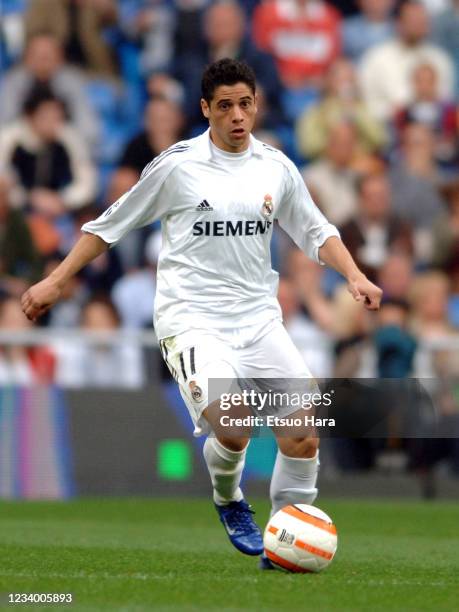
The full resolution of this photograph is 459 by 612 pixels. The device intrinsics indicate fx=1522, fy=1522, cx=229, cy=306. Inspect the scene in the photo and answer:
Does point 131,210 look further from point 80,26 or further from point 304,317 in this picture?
point 80,26

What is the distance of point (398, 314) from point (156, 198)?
6.84 meters

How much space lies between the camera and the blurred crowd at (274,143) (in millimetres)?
14086

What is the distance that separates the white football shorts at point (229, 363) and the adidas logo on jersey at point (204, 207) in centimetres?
59

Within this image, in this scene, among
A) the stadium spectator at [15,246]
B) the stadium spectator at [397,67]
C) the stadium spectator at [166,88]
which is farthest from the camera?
the stadium spectator at [397,67]

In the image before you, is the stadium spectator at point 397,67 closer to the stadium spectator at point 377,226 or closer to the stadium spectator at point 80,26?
the stadium spectator at point 377,226

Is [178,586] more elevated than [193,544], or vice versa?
[178,586]

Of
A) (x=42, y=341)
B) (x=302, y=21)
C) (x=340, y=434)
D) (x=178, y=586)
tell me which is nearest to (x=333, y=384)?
(x=340, y=434)

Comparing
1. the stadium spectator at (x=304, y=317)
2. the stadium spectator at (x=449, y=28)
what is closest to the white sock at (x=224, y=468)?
the stadium spectator at (x=304, y=317)

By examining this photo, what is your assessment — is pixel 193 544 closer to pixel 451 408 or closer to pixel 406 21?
pixel 451 408

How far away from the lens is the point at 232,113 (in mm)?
7348

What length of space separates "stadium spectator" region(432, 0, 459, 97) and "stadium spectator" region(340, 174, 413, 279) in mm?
3666

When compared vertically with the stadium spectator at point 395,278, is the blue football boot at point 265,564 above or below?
above

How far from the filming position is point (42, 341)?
13.5m

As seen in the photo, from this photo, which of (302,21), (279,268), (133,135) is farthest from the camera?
(302,21)
